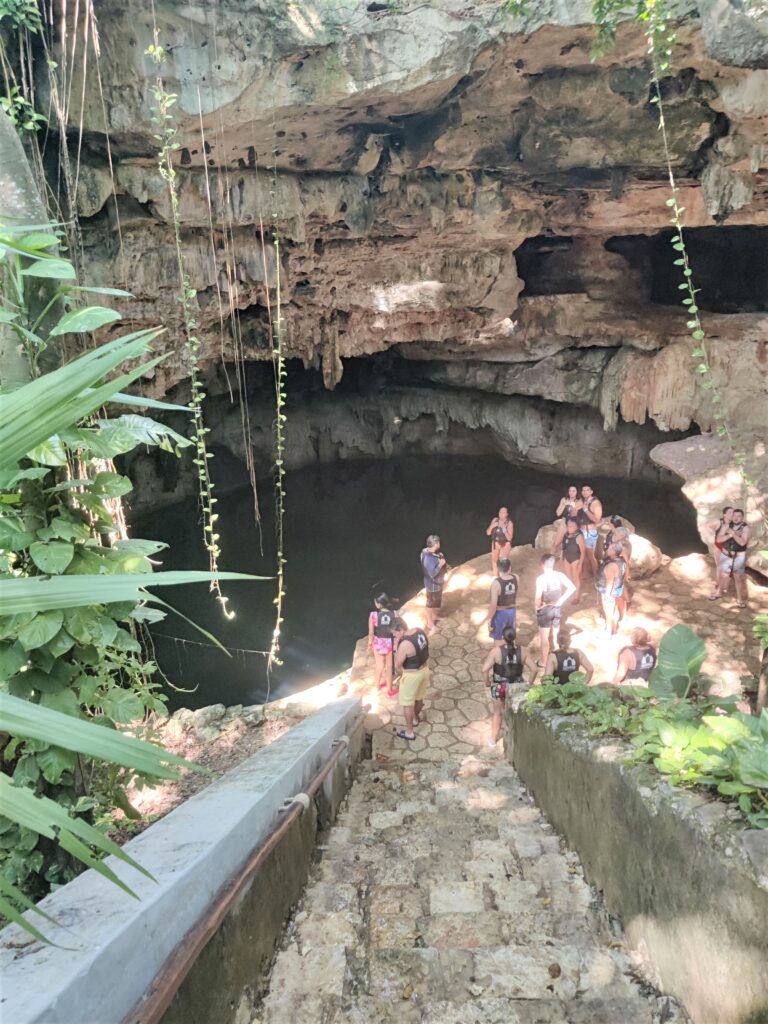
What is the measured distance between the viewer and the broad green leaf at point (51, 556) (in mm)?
1777

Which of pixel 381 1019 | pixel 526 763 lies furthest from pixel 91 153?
pixel 381 1019

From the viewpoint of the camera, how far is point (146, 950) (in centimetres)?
162

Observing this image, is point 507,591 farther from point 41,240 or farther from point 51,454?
point 41,240

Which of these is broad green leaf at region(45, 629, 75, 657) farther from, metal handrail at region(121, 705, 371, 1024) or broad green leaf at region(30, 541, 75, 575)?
metal handrail at region(121, 705, 371, 1024)

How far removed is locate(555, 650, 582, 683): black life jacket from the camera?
491 centimetres

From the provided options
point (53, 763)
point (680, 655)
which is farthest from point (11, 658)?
point (680, 655)

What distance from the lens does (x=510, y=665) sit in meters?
5.39

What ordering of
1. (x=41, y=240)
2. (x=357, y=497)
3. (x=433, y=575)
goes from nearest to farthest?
(x=41, y=240) → (x=433, y=575) → (x=357, y=497)

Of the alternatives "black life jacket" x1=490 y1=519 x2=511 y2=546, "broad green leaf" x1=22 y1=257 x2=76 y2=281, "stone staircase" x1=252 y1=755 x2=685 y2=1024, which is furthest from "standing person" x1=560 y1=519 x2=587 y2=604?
"broad green leaf" x1=22 y1=257 x2=76 y2=281

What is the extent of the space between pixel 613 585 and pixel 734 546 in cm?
160

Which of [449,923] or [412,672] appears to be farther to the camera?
[412,672]

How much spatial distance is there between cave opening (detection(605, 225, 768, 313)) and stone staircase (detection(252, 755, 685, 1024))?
32.1 feet

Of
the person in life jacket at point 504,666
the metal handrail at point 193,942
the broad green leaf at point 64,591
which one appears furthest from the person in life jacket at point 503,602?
the broad green leaf at point 64,591

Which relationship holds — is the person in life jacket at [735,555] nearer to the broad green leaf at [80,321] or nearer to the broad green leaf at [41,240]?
the broad green leaf at [80,321]
